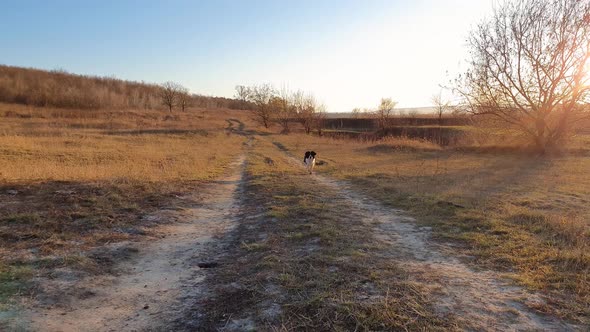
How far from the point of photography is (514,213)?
7180 mm

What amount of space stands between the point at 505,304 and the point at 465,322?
692 millimetres

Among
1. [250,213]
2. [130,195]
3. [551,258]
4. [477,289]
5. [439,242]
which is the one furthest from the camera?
[130,195]

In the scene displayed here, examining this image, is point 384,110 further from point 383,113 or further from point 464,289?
point 464,289

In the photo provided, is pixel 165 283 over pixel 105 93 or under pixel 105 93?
under

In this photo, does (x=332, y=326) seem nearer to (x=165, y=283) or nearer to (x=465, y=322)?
(x=465, y=322)

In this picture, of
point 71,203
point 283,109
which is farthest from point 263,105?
point 71,203

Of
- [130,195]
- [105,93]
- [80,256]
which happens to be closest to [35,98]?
[105,93]

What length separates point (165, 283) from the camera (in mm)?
4219

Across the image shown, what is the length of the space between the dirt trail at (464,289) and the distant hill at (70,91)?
5917cm

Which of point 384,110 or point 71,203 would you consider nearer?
point 71,203

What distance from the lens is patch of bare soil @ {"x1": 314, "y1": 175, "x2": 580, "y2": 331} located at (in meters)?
3.16

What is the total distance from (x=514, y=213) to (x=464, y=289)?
4253mm

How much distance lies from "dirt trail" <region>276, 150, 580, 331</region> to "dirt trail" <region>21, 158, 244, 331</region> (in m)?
2.65

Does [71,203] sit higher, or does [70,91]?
[70,91]
